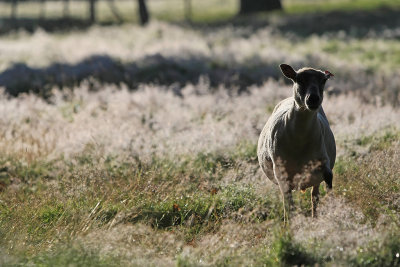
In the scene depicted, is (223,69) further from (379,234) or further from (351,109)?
(379,234)

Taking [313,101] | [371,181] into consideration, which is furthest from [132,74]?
[313,101]

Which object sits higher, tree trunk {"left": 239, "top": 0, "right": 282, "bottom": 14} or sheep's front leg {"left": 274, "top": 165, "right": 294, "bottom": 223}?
tree trunk {"left": 239, "top": 0, "right": 282, "bottom": 14}

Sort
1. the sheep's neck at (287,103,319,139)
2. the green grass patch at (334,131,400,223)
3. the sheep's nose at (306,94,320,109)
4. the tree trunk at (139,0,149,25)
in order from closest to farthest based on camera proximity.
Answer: the sheep's nose at (306,94,320,109), the sheep's neck at (287,103,319,139), the green grass patch at (334,131,400,223), the tree trunk at (139,0,149,25)

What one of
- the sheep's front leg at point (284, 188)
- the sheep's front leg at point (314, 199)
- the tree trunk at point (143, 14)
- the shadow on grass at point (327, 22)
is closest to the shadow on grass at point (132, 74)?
the sheep's front leg at point (314, 199)

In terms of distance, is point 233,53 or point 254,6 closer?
point 233,53

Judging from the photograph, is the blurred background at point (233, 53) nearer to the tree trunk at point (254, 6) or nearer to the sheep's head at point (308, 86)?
the tree trunk at point (254, 6)

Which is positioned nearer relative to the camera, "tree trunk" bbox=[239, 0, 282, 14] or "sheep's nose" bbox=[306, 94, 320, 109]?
"sheep's nose" bbox=[306, 94, 320, 109]

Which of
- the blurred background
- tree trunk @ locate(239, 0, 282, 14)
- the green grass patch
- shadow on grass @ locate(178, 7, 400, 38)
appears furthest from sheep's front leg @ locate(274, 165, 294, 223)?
tree trunk @ locate(239, 0, 282, 14)

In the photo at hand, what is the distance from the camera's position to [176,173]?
905cm

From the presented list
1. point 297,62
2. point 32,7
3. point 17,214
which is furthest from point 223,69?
point 32,7

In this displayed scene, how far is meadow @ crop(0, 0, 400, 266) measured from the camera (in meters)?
6.21

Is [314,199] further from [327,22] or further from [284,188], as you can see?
[327,22]

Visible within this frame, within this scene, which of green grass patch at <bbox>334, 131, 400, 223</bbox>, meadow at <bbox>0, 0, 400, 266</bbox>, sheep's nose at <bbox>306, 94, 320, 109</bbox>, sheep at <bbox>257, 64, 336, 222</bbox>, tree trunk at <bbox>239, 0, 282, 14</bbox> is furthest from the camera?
tree trunk at <bbox>239, 0, 282, 14</bbox>

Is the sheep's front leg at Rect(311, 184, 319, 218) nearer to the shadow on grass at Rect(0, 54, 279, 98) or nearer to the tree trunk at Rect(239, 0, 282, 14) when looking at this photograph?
the shadow on grass at Rect(0, 54, 279, 98)
